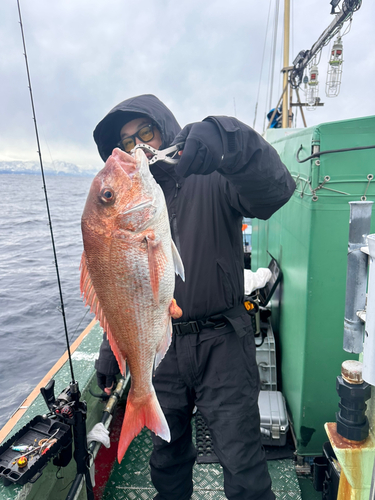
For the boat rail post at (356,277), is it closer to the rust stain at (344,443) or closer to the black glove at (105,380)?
the rust stain at (344,443)

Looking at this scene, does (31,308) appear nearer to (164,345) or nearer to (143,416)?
(143,416)

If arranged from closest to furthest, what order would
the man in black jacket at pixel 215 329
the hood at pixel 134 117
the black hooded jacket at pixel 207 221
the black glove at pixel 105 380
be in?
the black hooded jacket at pixel 207 221, the man in black jacket at pixel 215 329, the hood at pixel 134 117, the black glove at pixel 105 380

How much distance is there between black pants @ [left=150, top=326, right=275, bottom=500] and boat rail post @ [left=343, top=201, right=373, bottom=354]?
776mm

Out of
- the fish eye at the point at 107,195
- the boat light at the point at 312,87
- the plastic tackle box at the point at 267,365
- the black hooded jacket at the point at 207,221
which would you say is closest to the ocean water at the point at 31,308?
the black hooded jacket at the point at 207,221

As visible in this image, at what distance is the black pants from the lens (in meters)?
2.12

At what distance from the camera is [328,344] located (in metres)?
2.80

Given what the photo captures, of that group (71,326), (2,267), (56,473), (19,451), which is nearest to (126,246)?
(19,451)

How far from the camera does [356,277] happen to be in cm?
154

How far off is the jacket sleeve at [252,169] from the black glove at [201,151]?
0.14 feet

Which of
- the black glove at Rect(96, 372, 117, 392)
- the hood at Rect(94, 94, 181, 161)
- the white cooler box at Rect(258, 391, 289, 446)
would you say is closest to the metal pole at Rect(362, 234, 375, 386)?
the hood at Rect(94, 94, 181, 161)

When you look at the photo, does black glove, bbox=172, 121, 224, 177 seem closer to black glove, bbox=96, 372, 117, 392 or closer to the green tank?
the green tank

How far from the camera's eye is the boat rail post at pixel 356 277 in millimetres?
1538

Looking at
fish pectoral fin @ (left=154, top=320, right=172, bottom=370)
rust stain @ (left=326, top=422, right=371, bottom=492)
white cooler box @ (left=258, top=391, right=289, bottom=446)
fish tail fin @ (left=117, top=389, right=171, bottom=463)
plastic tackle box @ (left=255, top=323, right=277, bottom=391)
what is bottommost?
white cooler box @ (left=258, top=391, right=289, bottom=446)

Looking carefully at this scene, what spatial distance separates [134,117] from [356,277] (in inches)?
65.9
